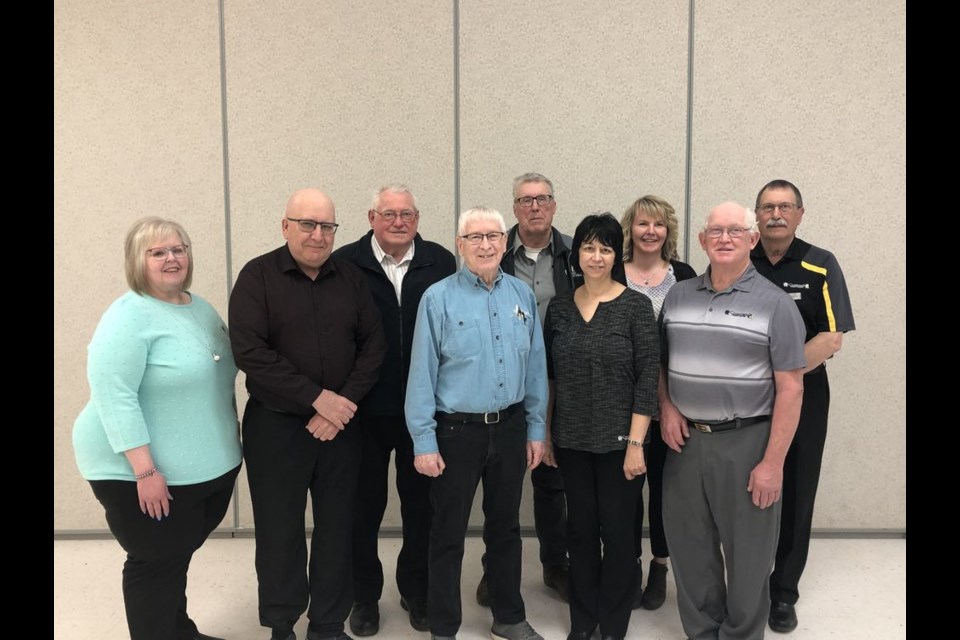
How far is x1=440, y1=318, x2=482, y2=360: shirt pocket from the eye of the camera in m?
2.22

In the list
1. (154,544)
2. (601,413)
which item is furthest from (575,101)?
(154,544)

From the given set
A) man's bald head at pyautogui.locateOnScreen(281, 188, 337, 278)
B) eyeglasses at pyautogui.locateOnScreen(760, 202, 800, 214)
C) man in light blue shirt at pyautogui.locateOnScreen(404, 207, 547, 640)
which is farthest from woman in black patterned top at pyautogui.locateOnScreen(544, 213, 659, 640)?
man's bald head at pyautogui.locateOnScreen(281, 188, 337, 278)

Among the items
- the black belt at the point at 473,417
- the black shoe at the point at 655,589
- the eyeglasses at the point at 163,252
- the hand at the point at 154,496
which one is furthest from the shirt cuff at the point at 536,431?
the eyeglasses at the point at 163,252

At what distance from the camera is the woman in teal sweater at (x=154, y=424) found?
1.95m

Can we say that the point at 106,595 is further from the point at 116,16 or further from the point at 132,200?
the point at 116,16

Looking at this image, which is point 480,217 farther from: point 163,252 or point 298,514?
point 298,514

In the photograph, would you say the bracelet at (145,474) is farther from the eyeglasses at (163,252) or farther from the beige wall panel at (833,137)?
the beige wall panel at (833,137)

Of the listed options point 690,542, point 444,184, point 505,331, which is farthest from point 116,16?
point 690,542

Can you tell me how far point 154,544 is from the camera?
2.05 m

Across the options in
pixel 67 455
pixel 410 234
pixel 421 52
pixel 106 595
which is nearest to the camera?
pixel 410 234

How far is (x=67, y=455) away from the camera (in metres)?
3.70

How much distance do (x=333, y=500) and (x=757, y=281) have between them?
1859 millimetres

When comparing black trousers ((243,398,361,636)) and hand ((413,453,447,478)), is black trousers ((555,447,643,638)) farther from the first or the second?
black trousers ((243,398,361,636))

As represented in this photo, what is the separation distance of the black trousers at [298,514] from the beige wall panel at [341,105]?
5.29 ft
